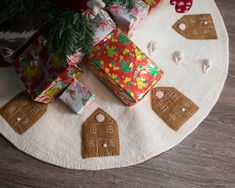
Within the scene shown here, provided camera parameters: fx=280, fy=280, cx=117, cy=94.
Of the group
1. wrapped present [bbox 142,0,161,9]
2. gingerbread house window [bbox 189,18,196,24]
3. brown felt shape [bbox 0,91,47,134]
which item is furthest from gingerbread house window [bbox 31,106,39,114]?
gingerbread house window [bbox 189,18,196,24]

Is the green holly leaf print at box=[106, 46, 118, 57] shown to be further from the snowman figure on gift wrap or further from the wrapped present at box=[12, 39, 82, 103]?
the snowman figure on gift wrap

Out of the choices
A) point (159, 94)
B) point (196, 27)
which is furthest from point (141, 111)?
point (196, 27)

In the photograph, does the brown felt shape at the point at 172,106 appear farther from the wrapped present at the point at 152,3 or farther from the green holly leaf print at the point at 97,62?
the wrapped present at the point at 152,3

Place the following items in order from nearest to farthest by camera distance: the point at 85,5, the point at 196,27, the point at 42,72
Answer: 1. the point at 85,5
2. the point at 42,72
3. the point at 196,27

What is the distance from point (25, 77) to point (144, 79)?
0.44 meters

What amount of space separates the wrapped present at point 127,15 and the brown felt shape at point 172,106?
27 centimetres

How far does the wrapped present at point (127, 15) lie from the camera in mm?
1069

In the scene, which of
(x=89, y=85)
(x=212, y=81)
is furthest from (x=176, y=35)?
(x=89, y=85)

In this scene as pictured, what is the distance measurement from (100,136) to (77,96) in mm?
175

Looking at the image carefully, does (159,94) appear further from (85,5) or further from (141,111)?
(85,5)

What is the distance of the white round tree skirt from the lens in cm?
104

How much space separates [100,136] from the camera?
1056 mm

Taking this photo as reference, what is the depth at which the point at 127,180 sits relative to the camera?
103cm

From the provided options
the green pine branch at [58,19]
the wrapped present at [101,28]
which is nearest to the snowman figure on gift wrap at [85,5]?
the green pine branch at [58,19]
